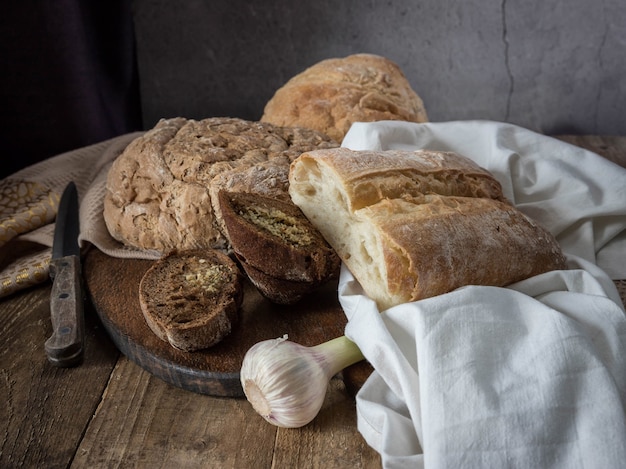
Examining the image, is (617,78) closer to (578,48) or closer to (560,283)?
(578,48)

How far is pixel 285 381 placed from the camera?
165cm

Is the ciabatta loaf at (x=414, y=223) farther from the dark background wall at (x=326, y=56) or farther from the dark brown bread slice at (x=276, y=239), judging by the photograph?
the dark background wall at (x=326, y=56)

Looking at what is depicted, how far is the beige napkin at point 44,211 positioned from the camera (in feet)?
7.80

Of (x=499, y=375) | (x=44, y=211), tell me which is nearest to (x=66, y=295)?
(x=44, y=211)

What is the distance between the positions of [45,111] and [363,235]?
6.68 feet

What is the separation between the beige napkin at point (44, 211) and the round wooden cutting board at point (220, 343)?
18 centimetres

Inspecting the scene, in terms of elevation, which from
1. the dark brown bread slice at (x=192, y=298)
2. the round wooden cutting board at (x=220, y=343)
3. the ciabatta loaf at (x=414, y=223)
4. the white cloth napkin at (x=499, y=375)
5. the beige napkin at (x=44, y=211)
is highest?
the ciabatta loaf at (x=414, y=223)

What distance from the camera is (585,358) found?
61.9 inches

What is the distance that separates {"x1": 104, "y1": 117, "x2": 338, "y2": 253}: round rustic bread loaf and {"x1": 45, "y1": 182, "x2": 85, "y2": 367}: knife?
0.16 metres

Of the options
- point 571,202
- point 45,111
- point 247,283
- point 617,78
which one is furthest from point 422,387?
point 617,78

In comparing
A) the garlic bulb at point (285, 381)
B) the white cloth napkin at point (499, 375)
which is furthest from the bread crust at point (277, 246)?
the garlic bulb at point (285, 381)

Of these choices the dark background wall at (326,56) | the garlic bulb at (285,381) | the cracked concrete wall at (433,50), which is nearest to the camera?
the garlic bulb at (285,381)

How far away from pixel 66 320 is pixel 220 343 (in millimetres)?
446

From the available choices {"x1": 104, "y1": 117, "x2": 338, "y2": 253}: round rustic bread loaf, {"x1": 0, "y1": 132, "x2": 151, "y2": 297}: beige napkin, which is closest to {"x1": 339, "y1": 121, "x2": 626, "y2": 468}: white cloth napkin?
{"x1": 104, "y1": 117, "x2": 338, "y2": 253}: round rustic bread loaf
